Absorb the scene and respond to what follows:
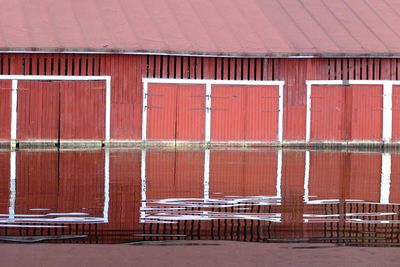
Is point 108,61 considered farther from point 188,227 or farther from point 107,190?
point 188,227

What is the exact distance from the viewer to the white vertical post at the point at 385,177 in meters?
20.6

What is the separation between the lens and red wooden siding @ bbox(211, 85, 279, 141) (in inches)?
1464

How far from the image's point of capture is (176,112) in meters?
36.9

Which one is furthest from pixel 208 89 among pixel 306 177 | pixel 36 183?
pixel 36 183

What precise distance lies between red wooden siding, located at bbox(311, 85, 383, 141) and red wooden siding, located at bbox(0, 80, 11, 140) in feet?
36.5

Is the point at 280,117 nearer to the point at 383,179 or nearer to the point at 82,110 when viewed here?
the point at 82,110

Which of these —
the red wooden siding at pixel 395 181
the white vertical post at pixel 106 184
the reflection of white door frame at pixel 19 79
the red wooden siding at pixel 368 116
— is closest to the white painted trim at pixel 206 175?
the white vertical post at pixel 106 184

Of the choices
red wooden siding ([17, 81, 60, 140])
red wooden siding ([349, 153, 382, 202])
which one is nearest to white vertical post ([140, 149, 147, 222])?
red wooden siding ([349, 153, 382, 202])

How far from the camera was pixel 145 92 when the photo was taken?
120 ft

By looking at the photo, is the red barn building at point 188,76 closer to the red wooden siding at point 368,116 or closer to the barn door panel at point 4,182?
the red wooden siding at point 368,116

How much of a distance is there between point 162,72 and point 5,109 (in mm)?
5731

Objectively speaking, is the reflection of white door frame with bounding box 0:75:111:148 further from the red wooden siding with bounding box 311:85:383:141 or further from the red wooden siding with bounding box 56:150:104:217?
the red wooden siding with bounding box 311:85:383:141

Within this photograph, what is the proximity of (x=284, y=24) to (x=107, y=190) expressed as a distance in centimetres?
2022

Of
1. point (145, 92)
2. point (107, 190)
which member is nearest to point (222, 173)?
point (107, 190)
